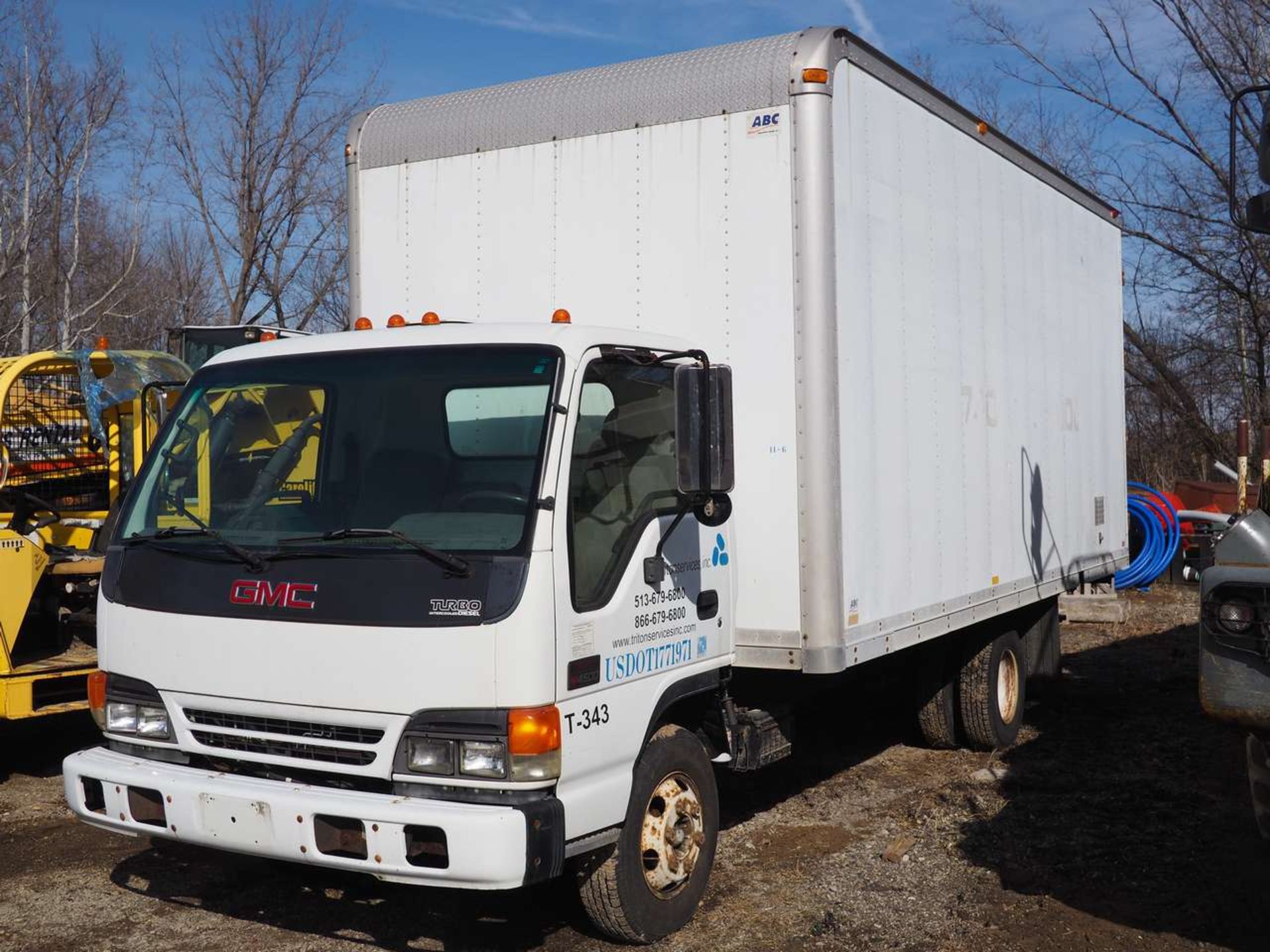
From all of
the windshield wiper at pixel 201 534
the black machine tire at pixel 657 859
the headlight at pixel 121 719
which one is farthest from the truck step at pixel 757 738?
the headlight at pixel 121 719

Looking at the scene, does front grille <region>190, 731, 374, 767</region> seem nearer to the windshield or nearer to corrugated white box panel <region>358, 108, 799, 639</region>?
the windshield

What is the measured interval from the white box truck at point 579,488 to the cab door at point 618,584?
0.02 meters

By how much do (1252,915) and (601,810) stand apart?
2.83 metres

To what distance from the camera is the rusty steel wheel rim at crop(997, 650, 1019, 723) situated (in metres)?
8.62

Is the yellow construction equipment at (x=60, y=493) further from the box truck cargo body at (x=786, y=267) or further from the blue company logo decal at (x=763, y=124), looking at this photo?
the blue company logo decal at (x=763, y=124)

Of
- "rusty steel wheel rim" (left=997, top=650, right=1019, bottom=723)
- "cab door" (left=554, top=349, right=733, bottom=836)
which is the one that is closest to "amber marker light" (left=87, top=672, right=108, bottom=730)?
"cab door" (left=554, top=349, right=733, bottom=836)

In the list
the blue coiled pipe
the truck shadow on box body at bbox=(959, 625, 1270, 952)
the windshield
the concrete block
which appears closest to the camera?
the windshield

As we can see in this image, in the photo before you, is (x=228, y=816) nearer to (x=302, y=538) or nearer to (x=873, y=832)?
(x=302, y=538)

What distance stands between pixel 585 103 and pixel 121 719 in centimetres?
342

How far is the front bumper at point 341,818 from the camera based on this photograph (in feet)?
13.1

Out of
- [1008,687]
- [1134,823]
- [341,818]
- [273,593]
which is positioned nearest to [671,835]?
[341,818]

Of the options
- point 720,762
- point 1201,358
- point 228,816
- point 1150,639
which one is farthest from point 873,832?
point 1201,358

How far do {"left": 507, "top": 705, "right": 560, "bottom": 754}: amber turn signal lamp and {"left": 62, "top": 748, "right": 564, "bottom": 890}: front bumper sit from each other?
181mm

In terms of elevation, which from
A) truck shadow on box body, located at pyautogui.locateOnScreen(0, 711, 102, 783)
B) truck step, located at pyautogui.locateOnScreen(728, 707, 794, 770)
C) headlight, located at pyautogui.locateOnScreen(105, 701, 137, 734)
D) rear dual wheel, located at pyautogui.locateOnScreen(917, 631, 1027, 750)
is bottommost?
truck shadow on box body, located at pyautogui.locateOnScreen(0, 711, 102, 783)
